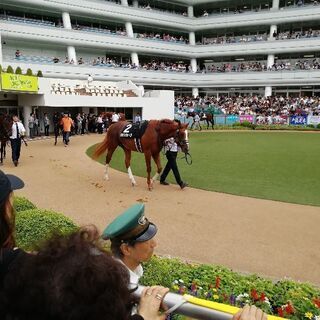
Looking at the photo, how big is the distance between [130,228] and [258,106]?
120 ft

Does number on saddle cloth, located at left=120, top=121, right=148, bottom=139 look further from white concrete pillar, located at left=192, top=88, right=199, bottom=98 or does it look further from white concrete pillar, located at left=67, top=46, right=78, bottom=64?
white concrete pillar, located at left=192, top=88, right=199, bottom=98

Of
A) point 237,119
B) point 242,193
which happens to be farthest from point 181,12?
point 242,193

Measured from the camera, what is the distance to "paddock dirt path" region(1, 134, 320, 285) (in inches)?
233

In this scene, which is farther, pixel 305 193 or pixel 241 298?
pixel 305 193

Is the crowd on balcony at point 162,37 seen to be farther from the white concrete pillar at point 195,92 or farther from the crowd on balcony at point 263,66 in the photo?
the white concrete pillar at point 195,92

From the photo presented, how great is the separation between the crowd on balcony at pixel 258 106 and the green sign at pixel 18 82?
15.8 meters

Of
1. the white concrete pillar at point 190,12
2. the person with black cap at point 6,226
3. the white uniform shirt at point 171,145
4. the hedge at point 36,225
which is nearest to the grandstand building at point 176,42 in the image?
the white concrete pillar at point 190,12

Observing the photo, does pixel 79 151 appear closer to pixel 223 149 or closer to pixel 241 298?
pixel 223 149

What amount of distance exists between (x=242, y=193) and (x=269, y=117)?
26664 mm

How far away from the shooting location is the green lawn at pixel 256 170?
1026cm

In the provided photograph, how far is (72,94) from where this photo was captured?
1109 inches

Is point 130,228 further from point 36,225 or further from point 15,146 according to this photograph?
point 15,146

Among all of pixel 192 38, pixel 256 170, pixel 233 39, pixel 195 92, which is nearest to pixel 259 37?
pixel 233 39

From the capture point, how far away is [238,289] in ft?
12.8
